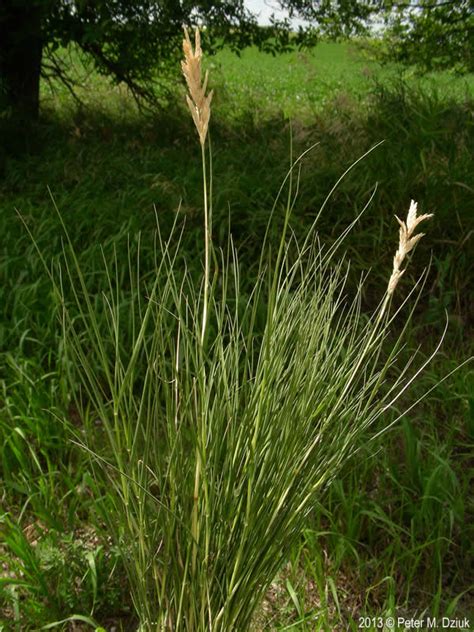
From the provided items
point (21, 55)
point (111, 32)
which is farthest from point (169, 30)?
point (21, 55)

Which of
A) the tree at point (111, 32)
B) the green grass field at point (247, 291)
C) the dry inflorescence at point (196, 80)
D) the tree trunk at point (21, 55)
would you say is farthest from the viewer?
the tree trunk at point (21, 55)

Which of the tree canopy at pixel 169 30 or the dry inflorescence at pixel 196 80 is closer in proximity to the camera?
the dry inflorescence at pixel 196 80

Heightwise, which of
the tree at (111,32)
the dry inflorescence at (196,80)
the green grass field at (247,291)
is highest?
the tree at (111,32)

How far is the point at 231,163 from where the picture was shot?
509 cm

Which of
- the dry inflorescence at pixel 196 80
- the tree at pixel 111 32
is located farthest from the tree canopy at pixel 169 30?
the dry inflorescence at pixel 196 80

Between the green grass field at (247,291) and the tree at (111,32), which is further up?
the tree at (111,32)

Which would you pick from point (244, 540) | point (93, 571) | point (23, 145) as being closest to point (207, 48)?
point (23, 145)

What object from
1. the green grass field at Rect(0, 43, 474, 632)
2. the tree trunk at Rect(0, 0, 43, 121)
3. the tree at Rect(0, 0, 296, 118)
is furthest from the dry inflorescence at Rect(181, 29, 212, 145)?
the tree trunk at Rect(0, 0, 43, 121)

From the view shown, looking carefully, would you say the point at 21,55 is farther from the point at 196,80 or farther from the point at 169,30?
the point at 196,80

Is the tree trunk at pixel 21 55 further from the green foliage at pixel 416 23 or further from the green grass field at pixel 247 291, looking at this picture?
the green foliage at pixel 416 23

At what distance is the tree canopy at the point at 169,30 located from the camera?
5469mm

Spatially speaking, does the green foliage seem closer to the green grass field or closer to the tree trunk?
the green grass field

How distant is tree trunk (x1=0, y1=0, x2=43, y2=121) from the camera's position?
5.82 m

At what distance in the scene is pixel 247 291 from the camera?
11.9 ft
